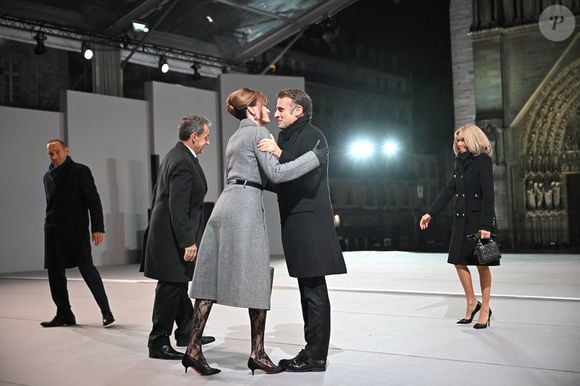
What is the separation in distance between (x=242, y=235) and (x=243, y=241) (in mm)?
34

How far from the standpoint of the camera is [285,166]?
4176 mm

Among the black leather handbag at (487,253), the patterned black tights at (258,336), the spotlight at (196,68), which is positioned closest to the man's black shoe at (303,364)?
the patterned black tights at (258,336)

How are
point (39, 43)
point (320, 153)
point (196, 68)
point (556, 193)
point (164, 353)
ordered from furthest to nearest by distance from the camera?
point (556, 193)
point (196, 68)
point (39, 43)
point (164, 353)
point (320, 153)

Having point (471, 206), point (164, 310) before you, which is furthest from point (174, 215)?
point (471, 206)

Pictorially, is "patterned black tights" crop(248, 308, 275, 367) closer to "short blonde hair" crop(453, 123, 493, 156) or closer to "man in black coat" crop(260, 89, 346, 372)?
"man in black coat" crop(260, 89, 346, 372)

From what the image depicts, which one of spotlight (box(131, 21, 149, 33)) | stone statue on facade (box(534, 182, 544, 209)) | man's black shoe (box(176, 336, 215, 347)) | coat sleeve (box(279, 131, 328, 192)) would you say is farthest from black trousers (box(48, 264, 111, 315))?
stone statue on facade (box(534, 182, 544, 209))

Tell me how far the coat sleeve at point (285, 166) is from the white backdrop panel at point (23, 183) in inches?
390

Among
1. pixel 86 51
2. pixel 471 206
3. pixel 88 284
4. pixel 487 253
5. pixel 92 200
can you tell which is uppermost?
pixel 86 51

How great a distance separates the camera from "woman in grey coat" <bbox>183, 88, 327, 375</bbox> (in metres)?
4.14

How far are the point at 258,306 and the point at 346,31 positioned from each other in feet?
152

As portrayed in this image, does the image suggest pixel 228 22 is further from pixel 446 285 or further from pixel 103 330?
pixel 103 330

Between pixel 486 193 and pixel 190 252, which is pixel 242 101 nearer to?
pixel 190 252

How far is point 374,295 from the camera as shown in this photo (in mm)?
7668

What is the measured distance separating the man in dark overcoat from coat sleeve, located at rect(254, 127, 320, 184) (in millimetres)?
109
